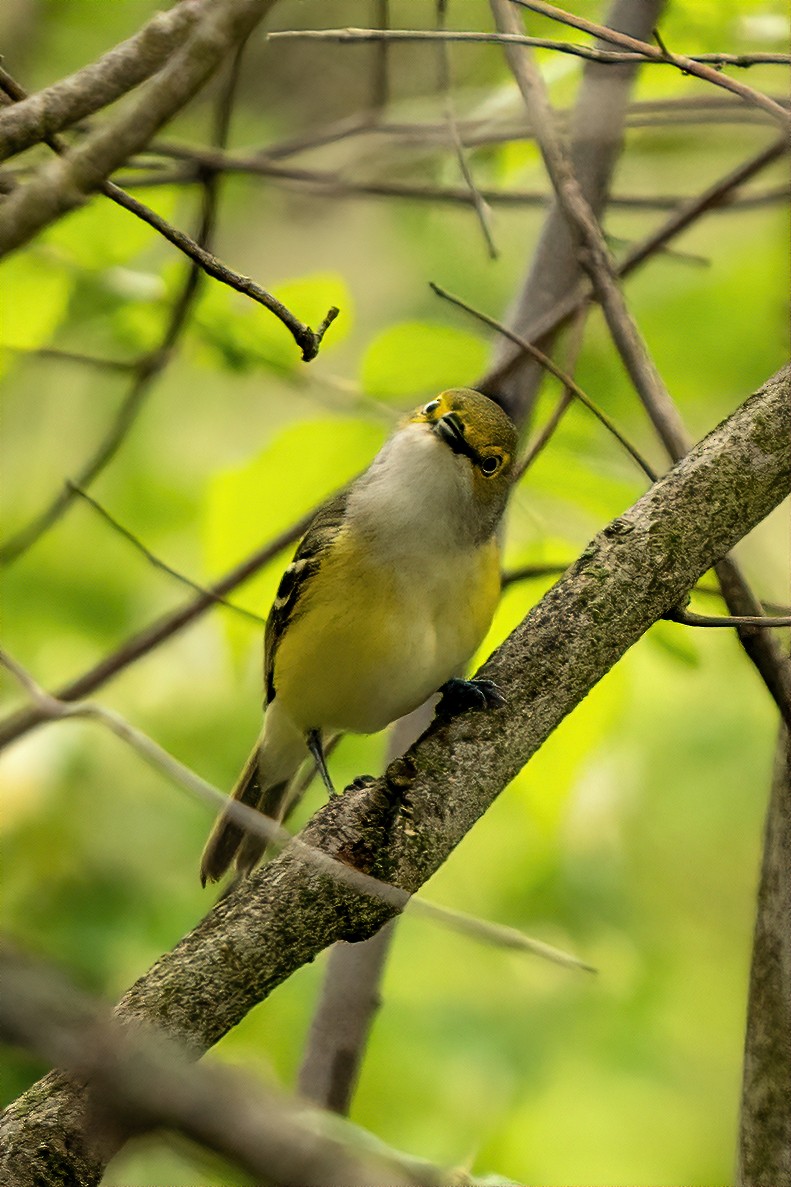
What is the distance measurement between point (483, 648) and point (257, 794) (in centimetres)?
98

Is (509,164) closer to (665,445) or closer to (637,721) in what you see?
(665,445)

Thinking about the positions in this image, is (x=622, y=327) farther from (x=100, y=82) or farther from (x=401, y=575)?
(x=100, y=82)

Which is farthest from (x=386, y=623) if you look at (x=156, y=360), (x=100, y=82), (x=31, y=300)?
(x=100, y=82)

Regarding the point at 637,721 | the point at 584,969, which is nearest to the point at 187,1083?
the point at 584,969

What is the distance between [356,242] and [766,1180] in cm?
645

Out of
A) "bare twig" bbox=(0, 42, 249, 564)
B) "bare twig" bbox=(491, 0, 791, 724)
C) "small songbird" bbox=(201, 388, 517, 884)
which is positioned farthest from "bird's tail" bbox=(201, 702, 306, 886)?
"bare twig" bbox=(491, 0, 791, 724)

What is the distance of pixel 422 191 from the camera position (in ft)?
11.8

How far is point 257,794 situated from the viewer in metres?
3.79

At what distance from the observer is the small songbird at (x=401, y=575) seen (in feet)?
9.90

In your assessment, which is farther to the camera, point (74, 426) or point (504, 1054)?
point (74, 426)

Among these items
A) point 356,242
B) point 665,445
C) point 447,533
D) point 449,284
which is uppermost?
point 356,242

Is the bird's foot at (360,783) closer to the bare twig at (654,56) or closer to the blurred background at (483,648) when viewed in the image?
the blurred background at (483,648)

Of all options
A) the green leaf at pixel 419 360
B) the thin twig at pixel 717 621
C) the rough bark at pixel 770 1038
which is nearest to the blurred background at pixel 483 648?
the green leaf at pixel 419 360

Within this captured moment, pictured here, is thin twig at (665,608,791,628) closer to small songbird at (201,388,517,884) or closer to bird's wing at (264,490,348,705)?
small songbird at (201,388,517,884)
